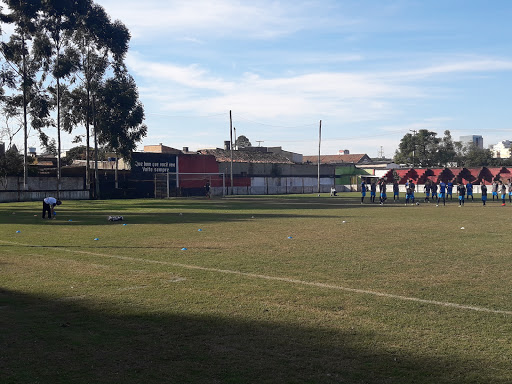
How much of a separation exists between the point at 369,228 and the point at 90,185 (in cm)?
4045

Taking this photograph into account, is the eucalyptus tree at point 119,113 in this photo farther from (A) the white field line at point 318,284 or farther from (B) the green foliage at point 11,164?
(A) the white field line at point 318,284

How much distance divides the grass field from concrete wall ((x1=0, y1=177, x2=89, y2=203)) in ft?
123

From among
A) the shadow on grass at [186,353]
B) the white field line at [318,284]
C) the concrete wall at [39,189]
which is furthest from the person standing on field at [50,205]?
the concrete wall at [39,189]

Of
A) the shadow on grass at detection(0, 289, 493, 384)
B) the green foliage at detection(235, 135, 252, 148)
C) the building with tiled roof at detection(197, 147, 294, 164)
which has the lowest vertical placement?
the shadow on grass at detection(0, 289, 493, 384)

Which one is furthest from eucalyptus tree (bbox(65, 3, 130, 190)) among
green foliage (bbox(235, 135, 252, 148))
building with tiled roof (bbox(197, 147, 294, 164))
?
green foliage (bbox(235, 135, 252, 148))

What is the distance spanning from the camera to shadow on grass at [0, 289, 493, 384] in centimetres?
537

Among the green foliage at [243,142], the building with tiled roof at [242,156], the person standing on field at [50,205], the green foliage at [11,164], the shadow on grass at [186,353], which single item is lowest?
the shadow on grass at [186,353]

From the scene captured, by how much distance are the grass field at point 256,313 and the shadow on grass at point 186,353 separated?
21 mm

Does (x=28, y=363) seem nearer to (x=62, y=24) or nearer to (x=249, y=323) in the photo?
(x=249, y=323)

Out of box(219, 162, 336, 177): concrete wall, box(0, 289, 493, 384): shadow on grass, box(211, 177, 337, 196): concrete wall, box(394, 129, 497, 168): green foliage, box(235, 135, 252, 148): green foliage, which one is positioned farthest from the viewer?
box(235, 135, 252, 148): green foliage

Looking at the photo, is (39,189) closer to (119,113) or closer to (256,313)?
(119,113)

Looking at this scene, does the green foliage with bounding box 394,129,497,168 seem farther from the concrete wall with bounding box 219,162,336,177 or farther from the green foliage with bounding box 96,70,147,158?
the green foliage with bounding box 96,70,147,158

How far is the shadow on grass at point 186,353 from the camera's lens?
5.37 metres

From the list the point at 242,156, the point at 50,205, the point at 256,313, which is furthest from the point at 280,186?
the point at 256,313
